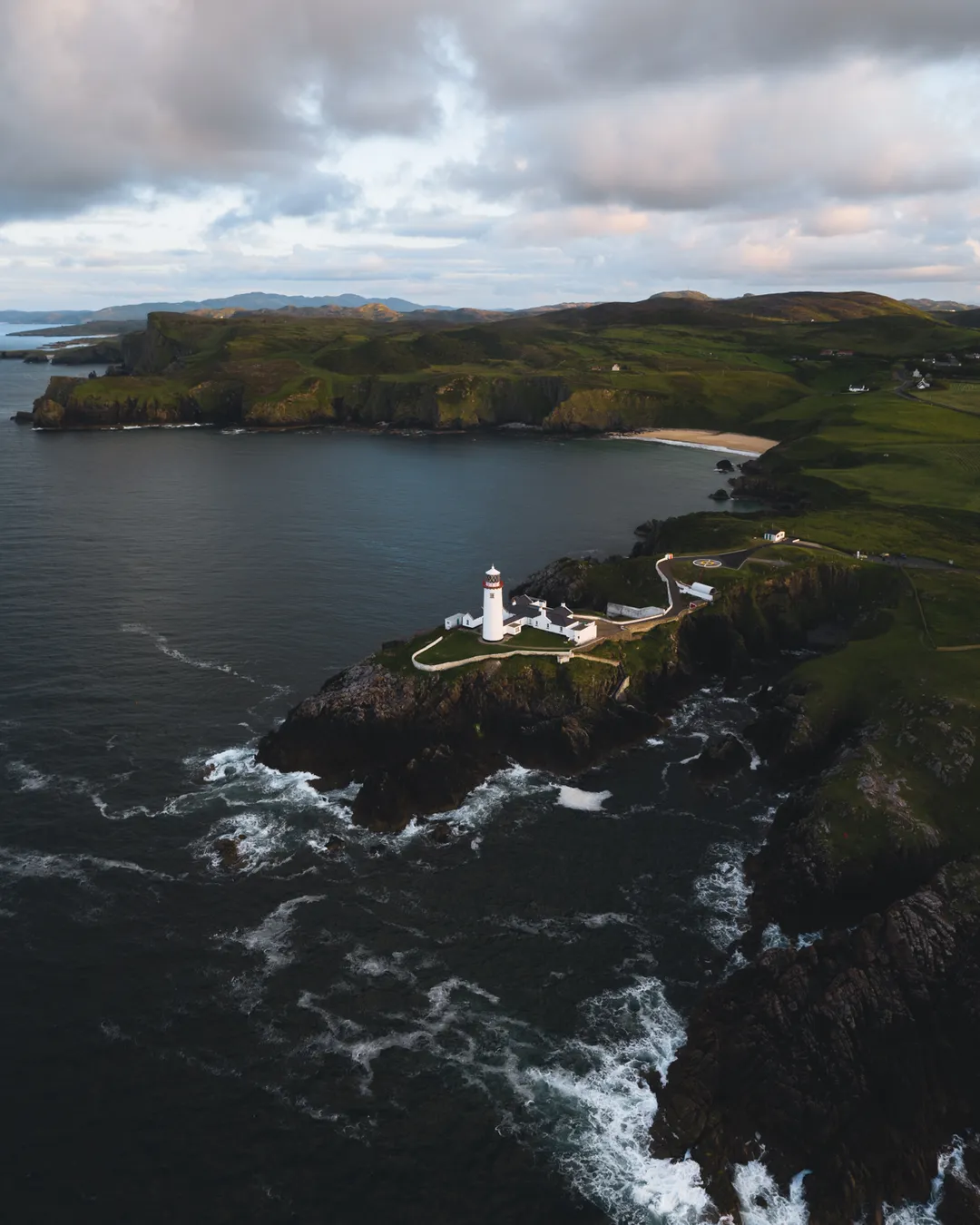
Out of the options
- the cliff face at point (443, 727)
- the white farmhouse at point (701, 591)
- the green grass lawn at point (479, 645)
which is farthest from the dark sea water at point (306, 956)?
the white farmhouse at point (701, 591)

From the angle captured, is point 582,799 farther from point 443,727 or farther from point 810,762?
point 810,762

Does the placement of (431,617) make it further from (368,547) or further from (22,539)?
(22,539)

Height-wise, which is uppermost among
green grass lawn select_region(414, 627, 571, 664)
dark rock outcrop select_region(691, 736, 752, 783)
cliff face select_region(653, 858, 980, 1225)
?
green grass lawn select_region(414, 627, 571, 664)

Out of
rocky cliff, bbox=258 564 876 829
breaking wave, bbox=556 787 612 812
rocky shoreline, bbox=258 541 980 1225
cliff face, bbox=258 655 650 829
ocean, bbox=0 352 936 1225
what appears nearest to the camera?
ocean, bbox=0 352 936 1225

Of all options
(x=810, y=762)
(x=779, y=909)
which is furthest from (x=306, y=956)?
(x=810, y=762)

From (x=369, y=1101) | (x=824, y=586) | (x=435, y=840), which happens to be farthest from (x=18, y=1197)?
(x=824, y=586)

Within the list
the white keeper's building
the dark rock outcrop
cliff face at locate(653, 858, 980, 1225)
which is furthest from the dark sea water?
the white keeper's building

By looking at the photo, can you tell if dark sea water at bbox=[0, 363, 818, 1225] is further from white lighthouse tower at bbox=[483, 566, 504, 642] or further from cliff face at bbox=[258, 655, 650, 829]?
white lighthouse tower at bbox=[483, 566, 504, 642]
